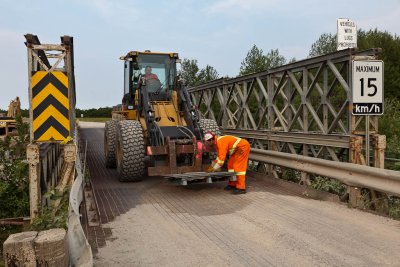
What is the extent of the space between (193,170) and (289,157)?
1.94 meters

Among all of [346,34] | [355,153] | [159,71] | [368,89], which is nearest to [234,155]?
[355,153]

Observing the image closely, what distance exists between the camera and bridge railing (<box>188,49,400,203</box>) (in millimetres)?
7102

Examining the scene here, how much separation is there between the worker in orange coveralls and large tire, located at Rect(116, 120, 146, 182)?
151cm

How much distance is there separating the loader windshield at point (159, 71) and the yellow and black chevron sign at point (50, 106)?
16.2 ft

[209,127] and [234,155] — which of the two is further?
[209,127]

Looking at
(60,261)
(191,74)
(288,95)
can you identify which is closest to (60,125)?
(60,261)

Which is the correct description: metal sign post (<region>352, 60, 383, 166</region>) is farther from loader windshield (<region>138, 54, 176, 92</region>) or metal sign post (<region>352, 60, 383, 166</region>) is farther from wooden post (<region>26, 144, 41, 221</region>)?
loader windshield (<region>138, 54, 176, 92</region>)

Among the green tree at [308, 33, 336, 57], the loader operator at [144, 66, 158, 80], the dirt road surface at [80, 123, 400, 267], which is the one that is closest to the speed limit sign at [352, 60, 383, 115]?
the dirt road surface at [80, 123, 400, 267]

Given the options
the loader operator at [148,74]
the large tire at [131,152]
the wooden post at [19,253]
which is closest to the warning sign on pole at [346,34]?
the large tire at [131,152]

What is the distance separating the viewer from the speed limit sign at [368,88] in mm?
6617

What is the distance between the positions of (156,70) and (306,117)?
163 inches

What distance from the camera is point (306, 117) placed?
880 centimetres

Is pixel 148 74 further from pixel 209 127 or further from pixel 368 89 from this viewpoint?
pixel 368 89

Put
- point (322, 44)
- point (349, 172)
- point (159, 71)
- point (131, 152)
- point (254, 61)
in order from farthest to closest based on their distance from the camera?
1. point (322, 44)
2. point (254, 61)
3. point (159, 71)
4. point (131, 152)
5. point (349, 172)
